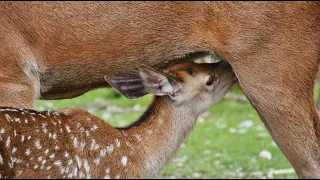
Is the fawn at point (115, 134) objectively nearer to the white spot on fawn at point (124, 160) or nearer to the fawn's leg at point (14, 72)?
the white spot on fawn at point (124, 160)

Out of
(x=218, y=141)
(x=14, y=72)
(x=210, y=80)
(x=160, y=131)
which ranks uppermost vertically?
(x=14, y=72)

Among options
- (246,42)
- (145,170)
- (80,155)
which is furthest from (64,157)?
(246,42)

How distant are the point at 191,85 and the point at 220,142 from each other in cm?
426

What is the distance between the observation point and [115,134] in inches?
290

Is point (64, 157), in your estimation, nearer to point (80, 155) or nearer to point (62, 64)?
point (80, 155)

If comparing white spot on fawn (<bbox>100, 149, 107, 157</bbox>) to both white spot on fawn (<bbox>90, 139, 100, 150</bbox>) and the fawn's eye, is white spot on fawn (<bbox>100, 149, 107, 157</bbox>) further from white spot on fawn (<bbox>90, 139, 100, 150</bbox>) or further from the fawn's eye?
the fawn's eye

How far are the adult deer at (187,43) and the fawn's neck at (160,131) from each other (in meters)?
0.43

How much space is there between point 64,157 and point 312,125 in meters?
2.00

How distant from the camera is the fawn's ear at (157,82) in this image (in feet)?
24.6

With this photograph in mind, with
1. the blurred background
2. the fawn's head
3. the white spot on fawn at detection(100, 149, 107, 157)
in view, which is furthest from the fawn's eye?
the blurred background

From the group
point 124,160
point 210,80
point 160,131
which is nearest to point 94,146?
point 124,160

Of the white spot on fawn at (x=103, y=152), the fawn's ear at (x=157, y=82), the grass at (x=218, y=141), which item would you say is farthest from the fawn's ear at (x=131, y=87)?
the grass at (x=218, y=141)

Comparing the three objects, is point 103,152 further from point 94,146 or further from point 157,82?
point 157,82

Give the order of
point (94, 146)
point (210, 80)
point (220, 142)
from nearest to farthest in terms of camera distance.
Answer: point (94, 146) → point (210, 80) → point (220, 142)
